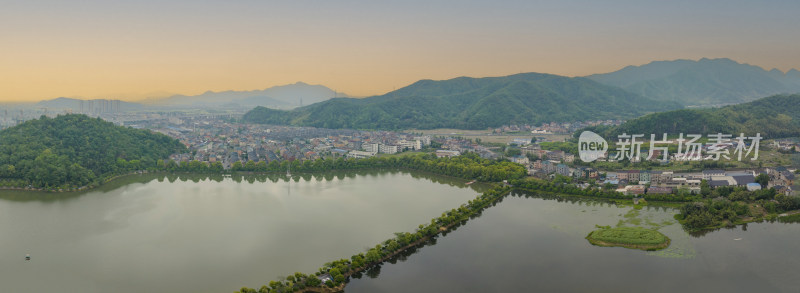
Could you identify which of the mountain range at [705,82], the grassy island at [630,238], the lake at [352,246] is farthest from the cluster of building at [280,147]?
the mountain range at [705,82]

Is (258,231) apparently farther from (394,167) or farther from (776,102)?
(776,102)

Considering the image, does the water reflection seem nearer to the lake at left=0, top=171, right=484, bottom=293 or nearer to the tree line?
the lake at left=0, top=171, right=484, bottom=293

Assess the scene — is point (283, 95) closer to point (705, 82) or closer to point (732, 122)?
point (705, 82)

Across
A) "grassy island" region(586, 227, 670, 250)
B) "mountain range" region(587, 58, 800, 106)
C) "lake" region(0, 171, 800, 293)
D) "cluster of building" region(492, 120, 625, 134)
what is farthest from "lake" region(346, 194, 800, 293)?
"mountain range" region(587, 58, 800, 106)

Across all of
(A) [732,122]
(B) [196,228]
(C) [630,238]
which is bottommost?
(B) [196,228]

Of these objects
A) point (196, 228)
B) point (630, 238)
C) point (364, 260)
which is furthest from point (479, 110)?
point (364, 260)

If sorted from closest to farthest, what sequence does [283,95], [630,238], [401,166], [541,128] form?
1. [630,238]
2. [401,166]
3. [541,128]
4. [283,95]

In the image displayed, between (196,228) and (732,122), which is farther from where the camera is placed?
(732,122)

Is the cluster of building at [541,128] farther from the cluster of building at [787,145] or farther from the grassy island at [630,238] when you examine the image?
Answer: the grassy island at [630,238]
